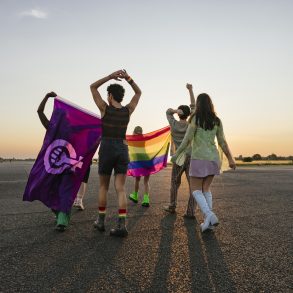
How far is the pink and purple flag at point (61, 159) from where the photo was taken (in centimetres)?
605

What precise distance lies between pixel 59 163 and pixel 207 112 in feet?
8.11

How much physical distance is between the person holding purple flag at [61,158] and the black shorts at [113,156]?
31.8 inches

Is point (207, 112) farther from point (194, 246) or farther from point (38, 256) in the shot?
point (38, 256)

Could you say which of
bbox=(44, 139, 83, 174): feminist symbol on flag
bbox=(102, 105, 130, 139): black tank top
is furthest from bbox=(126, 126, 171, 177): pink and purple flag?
bbox=(102, 105, 130, 139): black tank top

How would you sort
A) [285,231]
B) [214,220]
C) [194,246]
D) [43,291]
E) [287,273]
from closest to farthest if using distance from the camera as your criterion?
1. [43,291]
2. [287,273]
3. [194,246]
4. [214,220]
5. [285,231]

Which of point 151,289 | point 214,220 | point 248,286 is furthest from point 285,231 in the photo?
point 151,289

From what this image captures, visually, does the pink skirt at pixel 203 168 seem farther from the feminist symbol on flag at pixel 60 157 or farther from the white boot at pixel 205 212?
the feminist symbol on flag at pixel 60 157

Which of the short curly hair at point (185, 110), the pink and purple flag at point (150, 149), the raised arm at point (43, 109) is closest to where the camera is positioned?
the raised arm at point (43, 109)

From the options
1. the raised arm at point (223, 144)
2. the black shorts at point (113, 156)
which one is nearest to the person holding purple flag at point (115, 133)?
the black shorts at point (113, 156)

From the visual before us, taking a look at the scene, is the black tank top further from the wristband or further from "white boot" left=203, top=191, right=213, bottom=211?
"white boot" left=203, top=191, right=213, bottom=211

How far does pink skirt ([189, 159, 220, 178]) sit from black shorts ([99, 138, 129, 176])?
3.44ft

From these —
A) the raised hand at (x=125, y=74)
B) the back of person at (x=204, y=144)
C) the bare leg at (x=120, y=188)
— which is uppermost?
the raised hand at (x=125, y=74)

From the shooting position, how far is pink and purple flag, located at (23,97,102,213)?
19.9 feet

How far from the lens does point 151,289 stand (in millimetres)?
3281
